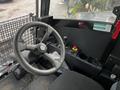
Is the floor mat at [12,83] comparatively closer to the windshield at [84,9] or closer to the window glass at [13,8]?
the window glass at [13,8]

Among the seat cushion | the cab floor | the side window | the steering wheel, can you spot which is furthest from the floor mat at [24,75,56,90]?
the side window

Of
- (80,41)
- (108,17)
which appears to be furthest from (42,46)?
(108,17)

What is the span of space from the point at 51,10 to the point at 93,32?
0.58 metres

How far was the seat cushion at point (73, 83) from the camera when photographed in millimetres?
1305

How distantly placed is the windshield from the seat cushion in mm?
610

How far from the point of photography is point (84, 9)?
1.71m

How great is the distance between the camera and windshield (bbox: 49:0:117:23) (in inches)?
61.7

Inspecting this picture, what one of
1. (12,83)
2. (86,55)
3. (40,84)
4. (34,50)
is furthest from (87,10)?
(12,83)

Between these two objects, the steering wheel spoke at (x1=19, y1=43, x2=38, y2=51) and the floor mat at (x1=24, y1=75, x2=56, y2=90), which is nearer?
the steering wheel spoke at (x1=19, y1=43, x2=38, y2=51)

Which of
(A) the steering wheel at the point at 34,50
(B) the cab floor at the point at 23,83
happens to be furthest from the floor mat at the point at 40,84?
(A) the steering wheel at the point at 34,50

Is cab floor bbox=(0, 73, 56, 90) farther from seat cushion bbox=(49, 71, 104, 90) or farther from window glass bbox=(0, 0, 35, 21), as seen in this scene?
window glass bbox=(0, 0, 35, 21)

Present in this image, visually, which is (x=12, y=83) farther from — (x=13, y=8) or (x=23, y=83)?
(x=13, y=8)

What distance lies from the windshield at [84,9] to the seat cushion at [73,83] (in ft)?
2.00

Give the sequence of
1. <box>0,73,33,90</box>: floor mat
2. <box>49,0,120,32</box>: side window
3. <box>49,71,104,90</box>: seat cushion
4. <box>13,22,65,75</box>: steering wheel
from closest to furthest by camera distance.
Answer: <box>13,22,65,75</box>: steering wheel, <box>49,71,104,90</box>: seat cushion, <box>49,0,120,32</box>: side window, <box>0,73,33,90</box>: floor mat
